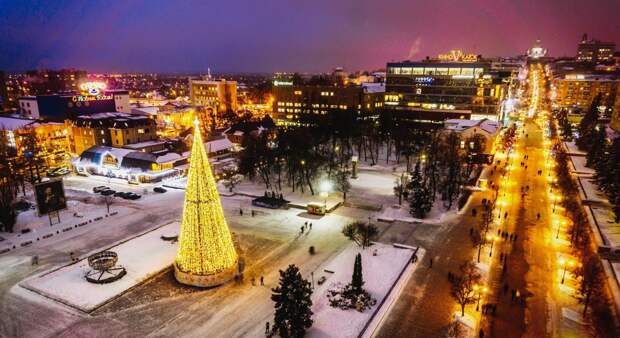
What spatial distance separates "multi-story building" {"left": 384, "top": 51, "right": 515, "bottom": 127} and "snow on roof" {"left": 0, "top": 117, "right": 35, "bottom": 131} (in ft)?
290

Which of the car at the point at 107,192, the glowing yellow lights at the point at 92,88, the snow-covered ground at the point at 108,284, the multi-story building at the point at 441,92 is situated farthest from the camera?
the multi-story building at the point at 441,92

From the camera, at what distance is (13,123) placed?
8188 centimetres

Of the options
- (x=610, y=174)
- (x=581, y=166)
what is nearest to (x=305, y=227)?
(x=610, y=174)

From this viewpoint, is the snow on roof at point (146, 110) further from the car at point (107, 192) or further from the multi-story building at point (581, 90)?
the multi-story building at point (581, 90)

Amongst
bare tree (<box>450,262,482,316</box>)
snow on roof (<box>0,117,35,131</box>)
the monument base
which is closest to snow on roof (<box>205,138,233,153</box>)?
snow on roof (<box>0,117,35,131</box>)

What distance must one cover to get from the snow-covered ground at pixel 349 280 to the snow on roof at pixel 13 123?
78.6 m

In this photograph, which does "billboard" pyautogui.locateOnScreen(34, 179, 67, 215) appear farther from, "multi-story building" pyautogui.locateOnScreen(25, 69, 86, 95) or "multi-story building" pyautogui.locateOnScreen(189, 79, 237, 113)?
"multi-story building" pyautogui.locateOnScreen(25, 69, 86, 95)

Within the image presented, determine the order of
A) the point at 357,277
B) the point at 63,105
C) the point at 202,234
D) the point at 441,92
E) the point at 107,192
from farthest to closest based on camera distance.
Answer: the point at 441,92 < the point at 63,105 < the point at 107,192 < the point at 202,234 < the point at 357,277

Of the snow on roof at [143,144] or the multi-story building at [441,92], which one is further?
the multi-story building at [441,92]

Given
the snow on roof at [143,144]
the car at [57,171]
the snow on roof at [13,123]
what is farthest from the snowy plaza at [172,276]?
the snow on roof at [13,123]

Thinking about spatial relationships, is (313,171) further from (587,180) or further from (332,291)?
(587,180)

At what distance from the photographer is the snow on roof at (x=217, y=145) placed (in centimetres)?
7981

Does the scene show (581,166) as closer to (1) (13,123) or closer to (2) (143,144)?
(2) (143,144)

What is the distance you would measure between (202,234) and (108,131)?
6000 centimetres
